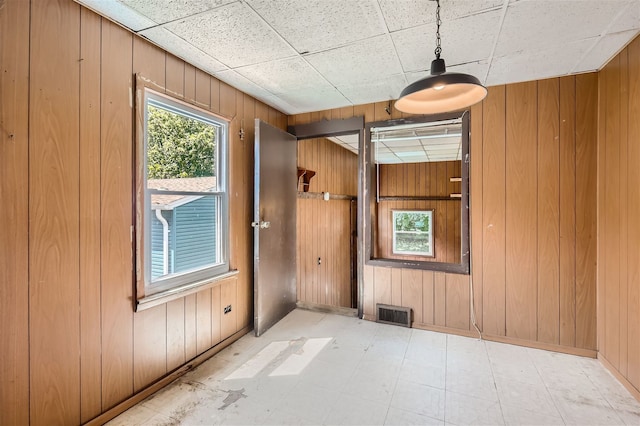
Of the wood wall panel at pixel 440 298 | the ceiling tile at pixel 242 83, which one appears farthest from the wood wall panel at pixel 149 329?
the wood wall panel at pixel 440 298

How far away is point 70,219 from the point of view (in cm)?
162

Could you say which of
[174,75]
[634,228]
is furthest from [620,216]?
[174,75]

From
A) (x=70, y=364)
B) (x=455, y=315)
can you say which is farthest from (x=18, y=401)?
(x=455, y=315)

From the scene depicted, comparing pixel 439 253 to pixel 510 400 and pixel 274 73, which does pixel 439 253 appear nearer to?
pixel 510 400

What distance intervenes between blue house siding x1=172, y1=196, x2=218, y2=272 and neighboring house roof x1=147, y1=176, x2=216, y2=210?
57 mm

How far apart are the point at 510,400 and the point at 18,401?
2.76m

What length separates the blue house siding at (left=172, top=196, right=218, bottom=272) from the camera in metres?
2.33

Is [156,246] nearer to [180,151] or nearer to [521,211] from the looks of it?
[180,151]

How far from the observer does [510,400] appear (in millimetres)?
1919

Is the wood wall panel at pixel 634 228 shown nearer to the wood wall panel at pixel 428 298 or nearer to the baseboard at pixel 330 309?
the wood wall panel at pixel 428 298

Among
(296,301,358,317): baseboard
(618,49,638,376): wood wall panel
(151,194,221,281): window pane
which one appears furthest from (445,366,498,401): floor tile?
(151,194,221,281): window pane

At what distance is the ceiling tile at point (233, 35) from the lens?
5.77ft

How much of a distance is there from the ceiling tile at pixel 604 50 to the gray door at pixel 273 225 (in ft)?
8.73

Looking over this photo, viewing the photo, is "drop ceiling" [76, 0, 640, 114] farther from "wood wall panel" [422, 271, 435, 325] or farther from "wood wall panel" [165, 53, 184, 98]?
"wood wall panel" [422, 271, 435, 325]
